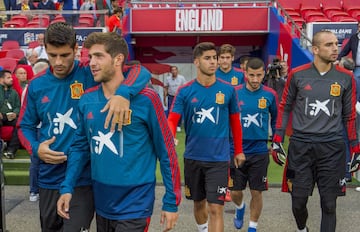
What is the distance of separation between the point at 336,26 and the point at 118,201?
1225cm

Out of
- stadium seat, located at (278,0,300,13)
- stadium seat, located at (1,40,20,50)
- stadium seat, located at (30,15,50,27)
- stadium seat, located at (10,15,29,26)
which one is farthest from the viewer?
stadium seat, located at (278,0,300,13)

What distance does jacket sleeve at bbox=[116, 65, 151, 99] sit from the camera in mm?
3518

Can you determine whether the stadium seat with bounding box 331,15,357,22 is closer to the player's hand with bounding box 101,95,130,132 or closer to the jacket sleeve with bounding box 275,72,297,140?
the jacket sleeve with bounding box 275,72,297,140

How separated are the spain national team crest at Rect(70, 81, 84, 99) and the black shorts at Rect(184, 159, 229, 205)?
1925 millimetres

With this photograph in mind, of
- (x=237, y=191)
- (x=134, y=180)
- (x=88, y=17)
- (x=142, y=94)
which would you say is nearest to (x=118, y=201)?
(x=134, y=180)

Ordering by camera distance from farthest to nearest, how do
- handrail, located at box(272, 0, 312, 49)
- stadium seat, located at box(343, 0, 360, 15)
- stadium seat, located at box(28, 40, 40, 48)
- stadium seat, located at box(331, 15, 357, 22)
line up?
stadium seat, located at box(343, 0, 360, 15)
stadium seat, located at box(331, 15, 357, 22)
stadium seat, located at box(28, 40, 40, 48)
handrail, located at box(272, 0, 312, 49)

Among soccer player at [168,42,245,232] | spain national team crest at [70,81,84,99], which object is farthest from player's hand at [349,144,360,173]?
spain national team crest at [70,81,84,99]

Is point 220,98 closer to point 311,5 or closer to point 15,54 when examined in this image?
point 15,54

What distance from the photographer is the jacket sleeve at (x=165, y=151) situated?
3.63 meters

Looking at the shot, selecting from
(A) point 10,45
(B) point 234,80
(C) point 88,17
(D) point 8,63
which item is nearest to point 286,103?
(B) point 234,80

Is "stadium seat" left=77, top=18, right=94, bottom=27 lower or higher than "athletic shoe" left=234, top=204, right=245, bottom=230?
higher

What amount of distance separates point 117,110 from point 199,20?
47.1 feet

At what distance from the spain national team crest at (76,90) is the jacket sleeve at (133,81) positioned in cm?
50

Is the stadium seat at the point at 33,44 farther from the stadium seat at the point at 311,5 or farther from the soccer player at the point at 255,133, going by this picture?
the soccer player at the point at 255,133
